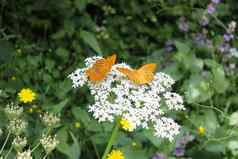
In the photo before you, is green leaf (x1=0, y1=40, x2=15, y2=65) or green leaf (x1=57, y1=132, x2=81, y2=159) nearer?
green leaf (x1=57, y1=132, x2=81, y2=159)

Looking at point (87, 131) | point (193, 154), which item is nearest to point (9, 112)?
point (87, 131)

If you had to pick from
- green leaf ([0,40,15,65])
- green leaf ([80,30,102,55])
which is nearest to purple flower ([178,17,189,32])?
green leaf ([80,30,102,55])

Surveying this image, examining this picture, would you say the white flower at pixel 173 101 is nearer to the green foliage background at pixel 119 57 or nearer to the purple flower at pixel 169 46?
the green foliage background at pixel 119 57

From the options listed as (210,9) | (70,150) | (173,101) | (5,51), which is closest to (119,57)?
(210,9)

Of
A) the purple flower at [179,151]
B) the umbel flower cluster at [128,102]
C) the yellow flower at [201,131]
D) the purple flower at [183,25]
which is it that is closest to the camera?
the umbel flower cluster at [128,102]

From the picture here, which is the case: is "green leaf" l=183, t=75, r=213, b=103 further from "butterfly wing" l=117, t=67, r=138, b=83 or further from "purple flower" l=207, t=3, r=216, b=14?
"butterfly wing" l=117, t=67, r=138, b=83

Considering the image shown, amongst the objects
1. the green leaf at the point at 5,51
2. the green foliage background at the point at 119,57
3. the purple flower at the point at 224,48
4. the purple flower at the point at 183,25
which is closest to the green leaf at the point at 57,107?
the green foliage background at the point at 119,57
